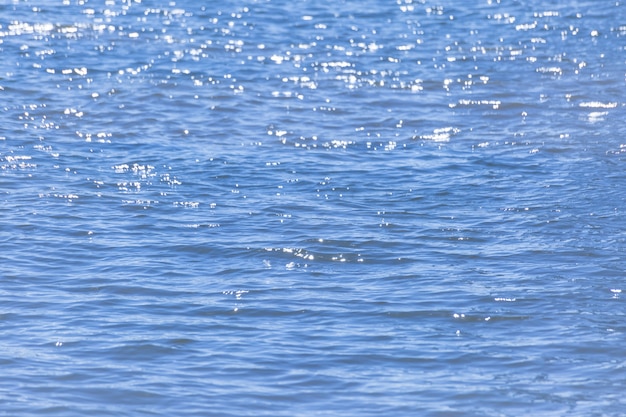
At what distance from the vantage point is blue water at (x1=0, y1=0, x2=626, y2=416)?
8.99 meters

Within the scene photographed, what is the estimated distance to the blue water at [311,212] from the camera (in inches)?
354

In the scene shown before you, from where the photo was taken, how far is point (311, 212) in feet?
42.6

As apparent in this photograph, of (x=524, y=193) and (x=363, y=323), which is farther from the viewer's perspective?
(x=524, y=193)

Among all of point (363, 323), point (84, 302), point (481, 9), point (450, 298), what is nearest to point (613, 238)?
point (450, 298)

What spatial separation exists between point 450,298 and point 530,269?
1137 mm

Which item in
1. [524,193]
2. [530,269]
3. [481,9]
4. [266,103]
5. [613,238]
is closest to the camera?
[530,269]

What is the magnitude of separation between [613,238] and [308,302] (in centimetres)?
362

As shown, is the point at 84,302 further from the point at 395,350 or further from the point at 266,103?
the point at 266,103

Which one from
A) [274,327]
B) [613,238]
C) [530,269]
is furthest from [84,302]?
[613,238]

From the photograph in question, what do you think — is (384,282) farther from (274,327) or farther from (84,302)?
(84,302)

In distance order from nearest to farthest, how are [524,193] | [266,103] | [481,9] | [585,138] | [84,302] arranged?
1. [84,302]
2. [524,193]
3. [585,138]
4. [266,103]
5. [481,9]

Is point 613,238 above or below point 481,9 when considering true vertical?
below

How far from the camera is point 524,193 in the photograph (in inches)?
536

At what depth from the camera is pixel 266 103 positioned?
57.0ft
